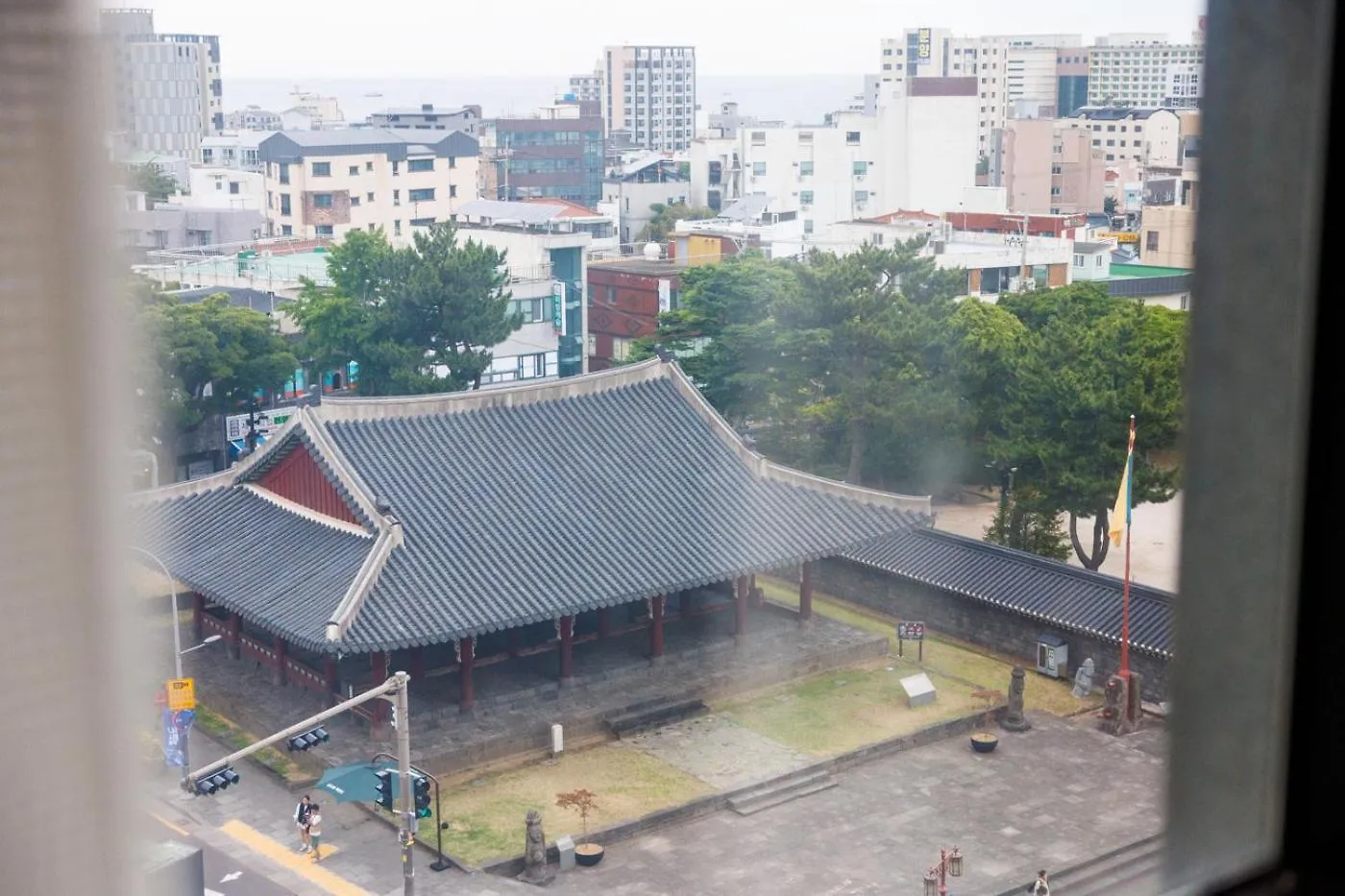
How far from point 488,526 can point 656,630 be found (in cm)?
87

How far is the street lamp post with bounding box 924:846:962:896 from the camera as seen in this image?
4766 millimetres

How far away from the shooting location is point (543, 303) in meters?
12.4

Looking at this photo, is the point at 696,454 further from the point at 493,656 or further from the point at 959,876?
the point at 959,876

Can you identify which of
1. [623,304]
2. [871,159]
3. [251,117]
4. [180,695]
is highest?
[251,117]

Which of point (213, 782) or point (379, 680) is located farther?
point (379, 680)

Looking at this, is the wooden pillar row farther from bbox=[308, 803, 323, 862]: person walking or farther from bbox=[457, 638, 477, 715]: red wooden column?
→ bbox=[308, 803, 323, 862]: person walking

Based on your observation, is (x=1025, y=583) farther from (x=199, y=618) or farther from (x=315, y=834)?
(x=199, y=618)

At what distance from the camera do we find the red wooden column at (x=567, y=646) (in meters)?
6.19

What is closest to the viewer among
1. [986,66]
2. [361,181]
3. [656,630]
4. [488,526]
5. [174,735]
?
[174,735]

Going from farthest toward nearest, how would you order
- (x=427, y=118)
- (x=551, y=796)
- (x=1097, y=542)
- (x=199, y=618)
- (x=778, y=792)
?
(x=427, y=118) → (x=1097, y=542) → (x=199, y=618) → (x=778, y=792) → (x=551, y=796)

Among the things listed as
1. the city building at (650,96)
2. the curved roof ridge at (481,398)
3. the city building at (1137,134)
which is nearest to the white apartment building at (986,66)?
the city building at (1137,134)

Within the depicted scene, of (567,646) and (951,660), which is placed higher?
(567,646)

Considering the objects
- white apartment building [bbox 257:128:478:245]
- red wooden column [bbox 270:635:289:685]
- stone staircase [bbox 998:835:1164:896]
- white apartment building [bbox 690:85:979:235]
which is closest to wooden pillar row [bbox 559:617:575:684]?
red wooden column [bbox 270:635:289:685]

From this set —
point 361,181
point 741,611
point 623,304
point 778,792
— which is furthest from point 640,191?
point 778,792
